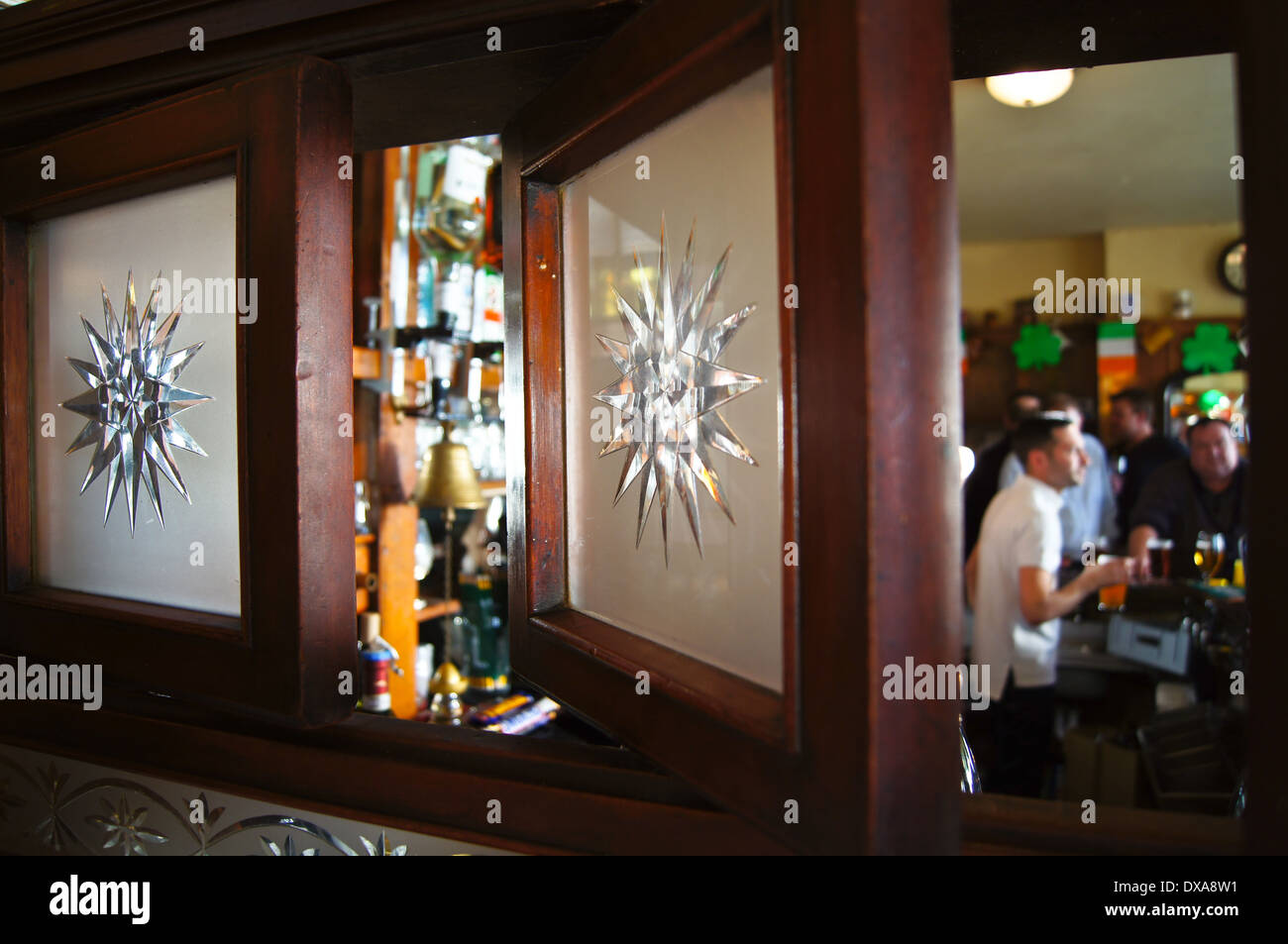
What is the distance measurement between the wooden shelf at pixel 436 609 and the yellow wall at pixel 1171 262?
5.53 meters

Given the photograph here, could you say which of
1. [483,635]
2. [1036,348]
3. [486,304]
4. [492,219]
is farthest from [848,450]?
[1036,348]

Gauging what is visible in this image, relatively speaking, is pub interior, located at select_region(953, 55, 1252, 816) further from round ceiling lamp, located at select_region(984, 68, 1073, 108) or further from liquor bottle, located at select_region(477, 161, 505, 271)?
liquor bottle, located at select_region(477, 161, 505, 271)

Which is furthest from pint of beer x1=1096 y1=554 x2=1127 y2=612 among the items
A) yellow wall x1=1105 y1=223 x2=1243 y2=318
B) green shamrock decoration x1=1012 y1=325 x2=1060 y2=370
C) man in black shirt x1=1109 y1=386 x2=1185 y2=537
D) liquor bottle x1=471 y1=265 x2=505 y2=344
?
yellow wall x1=1105 y1=223 x2=1243 y2=318

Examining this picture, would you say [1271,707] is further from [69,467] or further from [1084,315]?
[1084,315]

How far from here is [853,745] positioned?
0.52 meters

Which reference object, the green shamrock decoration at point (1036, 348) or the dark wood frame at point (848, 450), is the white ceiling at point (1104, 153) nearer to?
the green shamrock decoration at point (1036, 348)

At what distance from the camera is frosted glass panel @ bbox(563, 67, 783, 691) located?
26.2 inches

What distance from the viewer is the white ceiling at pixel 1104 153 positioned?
3547 mm

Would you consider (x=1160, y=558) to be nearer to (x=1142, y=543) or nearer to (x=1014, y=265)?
(x=1142, y=543)

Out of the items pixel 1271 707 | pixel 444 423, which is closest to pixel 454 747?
pixel 1271 707

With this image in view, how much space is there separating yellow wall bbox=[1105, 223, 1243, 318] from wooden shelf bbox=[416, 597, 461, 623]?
5526 mm

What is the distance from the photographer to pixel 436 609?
2689 millimetres

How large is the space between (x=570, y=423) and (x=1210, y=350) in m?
→ 6.28
